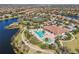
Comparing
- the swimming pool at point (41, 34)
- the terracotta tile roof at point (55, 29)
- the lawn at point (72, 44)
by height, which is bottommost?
the lawn at point (72, 44)

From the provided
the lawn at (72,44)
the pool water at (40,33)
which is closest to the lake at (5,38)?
the pool water at (40,33)

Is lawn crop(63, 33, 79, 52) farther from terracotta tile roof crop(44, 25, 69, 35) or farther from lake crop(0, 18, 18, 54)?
lake crop(0, 18, 18, 54)

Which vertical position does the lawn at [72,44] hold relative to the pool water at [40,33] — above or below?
below

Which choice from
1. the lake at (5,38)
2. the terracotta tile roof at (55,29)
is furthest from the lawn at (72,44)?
the lake at (5,38)

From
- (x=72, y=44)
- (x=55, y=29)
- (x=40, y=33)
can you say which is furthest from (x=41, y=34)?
(x=72, y=44)

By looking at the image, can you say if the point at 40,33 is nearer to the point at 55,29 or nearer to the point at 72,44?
the point at 55,29

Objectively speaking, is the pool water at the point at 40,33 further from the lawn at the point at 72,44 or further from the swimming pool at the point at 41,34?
the lawn at the point at 72,44

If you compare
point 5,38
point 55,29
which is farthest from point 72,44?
point 5,38

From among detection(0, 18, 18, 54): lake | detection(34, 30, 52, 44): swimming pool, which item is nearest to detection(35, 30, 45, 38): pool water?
detection(34, 30, 52, 44): swimming pool

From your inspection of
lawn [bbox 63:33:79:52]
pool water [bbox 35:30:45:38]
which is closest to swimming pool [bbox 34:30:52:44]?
pool water [bbox 35:30:45:38]

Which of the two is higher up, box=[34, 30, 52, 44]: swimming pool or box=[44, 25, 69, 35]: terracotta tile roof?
box=[44, 25, 69, 35]: terracotta tile roof

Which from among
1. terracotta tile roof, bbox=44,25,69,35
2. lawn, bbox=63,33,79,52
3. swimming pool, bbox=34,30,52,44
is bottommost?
lawn, bbox=63,33,79,52

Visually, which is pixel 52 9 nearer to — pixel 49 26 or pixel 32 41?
pixel 49 26
